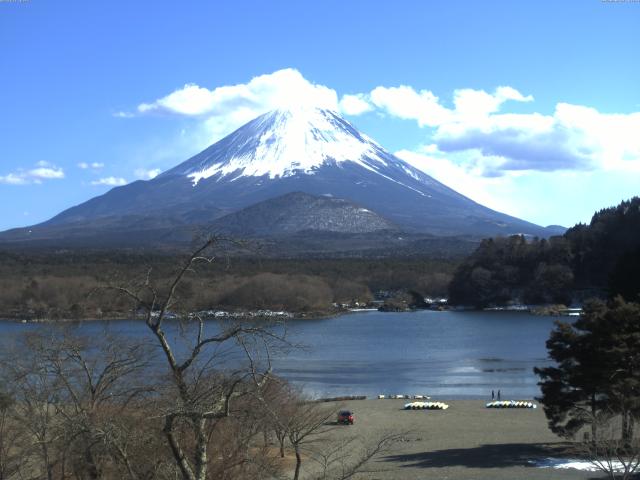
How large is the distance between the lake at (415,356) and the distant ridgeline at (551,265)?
8346 millimetres

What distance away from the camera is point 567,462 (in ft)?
45.0

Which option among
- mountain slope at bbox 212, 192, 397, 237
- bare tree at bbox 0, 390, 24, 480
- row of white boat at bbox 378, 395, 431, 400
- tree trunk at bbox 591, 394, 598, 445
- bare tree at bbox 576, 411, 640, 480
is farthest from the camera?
mountain slope at bbox 212, 192, 397, 237

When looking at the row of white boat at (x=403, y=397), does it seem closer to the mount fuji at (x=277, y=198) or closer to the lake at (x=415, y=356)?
the lake at (x=415, y=356)

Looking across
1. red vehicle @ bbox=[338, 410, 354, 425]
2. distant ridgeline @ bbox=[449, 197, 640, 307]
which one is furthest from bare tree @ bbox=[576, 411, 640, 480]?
distant ridgeline @ bbox=[449, 197, 640, 307]

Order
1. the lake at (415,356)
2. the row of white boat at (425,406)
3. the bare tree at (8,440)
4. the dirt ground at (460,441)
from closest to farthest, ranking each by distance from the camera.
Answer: the bare tree at (8,440) → the dirt ground at (460,441) → the row of white boat at (425,406) → the lake at (415,356)

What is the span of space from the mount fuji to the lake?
6449cm

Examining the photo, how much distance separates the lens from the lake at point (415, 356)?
2608 cm

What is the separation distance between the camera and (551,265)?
6400cm

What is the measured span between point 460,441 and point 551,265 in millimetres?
49516

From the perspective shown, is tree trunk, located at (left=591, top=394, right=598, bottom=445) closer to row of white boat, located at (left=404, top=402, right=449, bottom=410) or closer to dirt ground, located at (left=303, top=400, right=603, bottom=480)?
dirt ground, located at (left=303, top=400, right=603, bottom=480)

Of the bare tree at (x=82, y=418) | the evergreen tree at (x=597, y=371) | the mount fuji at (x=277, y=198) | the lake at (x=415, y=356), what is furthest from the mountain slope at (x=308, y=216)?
the bare tree at (x=82, y=418)

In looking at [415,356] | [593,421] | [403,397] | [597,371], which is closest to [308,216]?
[415,356]

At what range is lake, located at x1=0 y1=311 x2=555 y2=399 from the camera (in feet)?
85.6

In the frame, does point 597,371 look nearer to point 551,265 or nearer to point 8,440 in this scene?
point 8,440
